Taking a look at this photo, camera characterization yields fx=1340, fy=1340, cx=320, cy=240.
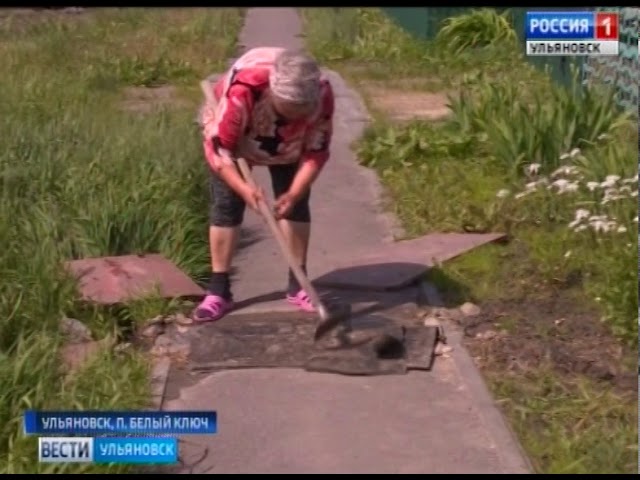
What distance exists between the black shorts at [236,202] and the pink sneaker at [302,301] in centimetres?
36

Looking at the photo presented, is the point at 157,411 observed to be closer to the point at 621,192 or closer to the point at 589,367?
the point at 589,367

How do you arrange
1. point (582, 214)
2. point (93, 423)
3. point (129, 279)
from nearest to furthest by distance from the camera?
point (93, 423) < point (129, 279) < point (582, 214)

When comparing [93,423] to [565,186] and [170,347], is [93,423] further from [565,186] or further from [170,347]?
[565,186]

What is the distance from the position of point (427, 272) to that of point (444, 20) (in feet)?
30.0

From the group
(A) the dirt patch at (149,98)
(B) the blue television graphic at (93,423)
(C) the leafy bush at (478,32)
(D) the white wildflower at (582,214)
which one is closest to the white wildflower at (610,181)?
(D) the white wildflower at (582,214)

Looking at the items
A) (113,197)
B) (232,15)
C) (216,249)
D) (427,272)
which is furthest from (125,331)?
(232,15)

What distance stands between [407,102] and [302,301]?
A: 673 centimetres

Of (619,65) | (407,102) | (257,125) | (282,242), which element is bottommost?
(407,102)

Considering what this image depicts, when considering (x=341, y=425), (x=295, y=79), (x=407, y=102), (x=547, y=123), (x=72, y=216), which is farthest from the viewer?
(x=407, y=102)

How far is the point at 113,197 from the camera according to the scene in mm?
7164

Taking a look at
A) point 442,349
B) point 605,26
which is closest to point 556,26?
point 605,26

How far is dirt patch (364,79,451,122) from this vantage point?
1209 cm

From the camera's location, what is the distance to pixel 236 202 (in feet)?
21.2

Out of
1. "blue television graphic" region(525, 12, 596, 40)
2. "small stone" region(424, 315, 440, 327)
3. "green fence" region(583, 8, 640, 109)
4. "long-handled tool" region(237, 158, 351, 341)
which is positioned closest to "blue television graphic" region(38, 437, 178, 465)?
"long-handled tool" region(237, 158, 351, 341)
